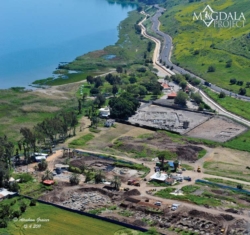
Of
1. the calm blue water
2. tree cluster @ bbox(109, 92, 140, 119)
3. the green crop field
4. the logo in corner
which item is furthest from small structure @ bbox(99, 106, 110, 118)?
the logo in corner

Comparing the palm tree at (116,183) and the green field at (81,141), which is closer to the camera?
the palm tree at (116,183)

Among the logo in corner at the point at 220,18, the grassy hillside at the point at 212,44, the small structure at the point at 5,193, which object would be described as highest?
the logo in corner at the point at 220,18

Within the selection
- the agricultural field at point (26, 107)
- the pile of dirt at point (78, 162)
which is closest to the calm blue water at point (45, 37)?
the agricultural field at point (26, 107)

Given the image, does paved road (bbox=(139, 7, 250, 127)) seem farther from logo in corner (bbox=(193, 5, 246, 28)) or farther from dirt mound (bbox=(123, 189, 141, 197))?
dirt mound (bbox=(123, 189, 141, 197))

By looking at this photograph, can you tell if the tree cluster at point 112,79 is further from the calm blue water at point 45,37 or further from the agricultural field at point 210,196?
the agricultural field at point 210,196

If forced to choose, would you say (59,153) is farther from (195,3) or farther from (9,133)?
(195,3)
